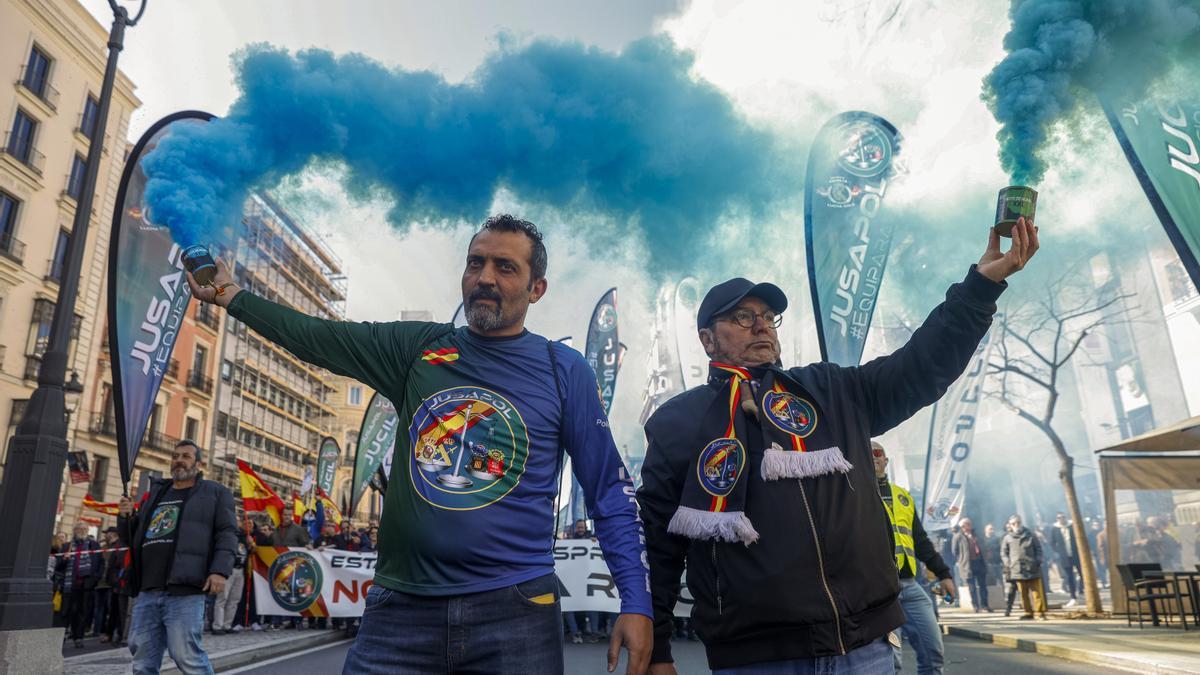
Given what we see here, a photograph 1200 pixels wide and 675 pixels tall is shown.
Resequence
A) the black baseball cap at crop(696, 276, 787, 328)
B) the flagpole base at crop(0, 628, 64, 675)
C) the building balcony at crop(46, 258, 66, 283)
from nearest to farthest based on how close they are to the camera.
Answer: the black baseball cap at crop(696, 276, 787, 328) → the flagpole base at crop(0, 628, 64, 675) → the building balcony at crop(46, 258, 66, 283)

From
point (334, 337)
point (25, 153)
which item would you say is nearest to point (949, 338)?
point (334, 337)

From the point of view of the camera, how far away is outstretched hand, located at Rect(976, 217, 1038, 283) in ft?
8.55

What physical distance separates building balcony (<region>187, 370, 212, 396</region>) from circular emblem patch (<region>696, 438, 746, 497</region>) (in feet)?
155

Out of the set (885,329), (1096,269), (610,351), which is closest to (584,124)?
(610,351)

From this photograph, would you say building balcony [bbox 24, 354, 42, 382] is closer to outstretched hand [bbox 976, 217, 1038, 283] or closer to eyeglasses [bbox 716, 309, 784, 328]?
eyeglasses [bbox 716, 309, 784, 328]

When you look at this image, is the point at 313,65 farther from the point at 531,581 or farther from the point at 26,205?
the point at 26,205

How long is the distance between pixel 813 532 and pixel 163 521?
5.50 meters

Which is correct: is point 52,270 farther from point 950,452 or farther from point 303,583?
point 950,452

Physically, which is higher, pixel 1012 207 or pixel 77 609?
pixel 1012 207

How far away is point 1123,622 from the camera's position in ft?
50.3

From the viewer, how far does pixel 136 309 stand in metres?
8.84

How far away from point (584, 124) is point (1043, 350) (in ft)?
137

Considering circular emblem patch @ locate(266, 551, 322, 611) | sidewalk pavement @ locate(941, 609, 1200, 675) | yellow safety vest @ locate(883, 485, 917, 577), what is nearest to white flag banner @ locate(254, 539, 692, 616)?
circular emblem patch @ locate(266, 551, 322, 611)

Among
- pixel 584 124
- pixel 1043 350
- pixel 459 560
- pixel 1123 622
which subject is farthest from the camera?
pixel 1043 350
